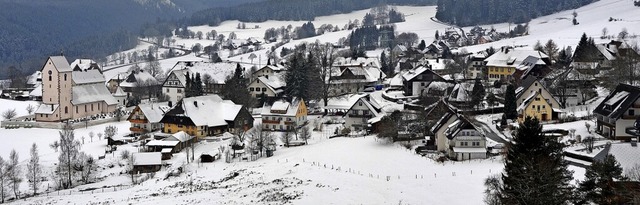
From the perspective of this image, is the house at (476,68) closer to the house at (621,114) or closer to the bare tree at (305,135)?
the bare tree at (305,135)

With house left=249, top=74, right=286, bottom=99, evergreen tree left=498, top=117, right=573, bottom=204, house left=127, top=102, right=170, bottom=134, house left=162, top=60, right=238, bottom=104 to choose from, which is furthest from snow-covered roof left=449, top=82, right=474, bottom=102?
house left=162, top=60, right=238, bottom=104

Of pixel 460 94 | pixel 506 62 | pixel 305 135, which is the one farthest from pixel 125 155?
pixel 506 62

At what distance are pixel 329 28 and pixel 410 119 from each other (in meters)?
119

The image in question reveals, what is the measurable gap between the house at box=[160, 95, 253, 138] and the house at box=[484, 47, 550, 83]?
24.5m

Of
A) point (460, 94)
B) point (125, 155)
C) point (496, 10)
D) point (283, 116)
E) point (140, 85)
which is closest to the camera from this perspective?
point (125, 155)

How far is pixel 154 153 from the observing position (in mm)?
40938

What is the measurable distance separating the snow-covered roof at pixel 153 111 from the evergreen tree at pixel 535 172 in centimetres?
3282

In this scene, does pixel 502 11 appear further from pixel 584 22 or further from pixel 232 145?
pixel 232 145

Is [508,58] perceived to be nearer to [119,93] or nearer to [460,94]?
[460,94]

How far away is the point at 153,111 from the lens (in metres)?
52.2

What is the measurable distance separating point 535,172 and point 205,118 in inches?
1232

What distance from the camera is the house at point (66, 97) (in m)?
57.8

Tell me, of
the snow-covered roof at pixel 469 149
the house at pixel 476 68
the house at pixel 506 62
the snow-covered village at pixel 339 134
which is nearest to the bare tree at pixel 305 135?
the snow-covered village at pixel 339 134

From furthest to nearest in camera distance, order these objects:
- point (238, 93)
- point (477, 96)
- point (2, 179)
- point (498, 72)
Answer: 1. point (498, 72)
2. point (238, 93)
3. point (477, 96)
4. point (2, 179)
